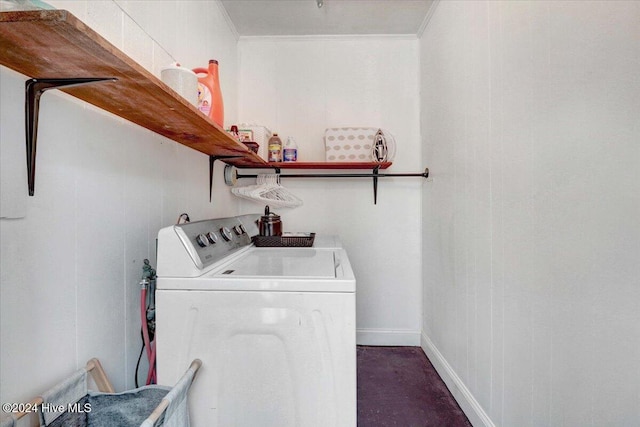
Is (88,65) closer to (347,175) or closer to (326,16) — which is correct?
(347,175)

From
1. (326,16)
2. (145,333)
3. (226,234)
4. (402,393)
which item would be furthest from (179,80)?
(402,393)

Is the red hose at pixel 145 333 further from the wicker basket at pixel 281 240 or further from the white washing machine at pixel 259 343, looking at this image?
the wicker basket at pixel 281 240

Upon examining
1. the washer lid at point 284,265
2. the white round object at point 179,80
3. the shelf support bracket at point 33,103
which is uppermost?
the white round object at point 179,80

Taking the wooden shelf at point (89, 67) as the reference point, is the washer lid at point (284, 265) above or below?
below

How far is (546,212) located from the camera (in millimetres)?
1012

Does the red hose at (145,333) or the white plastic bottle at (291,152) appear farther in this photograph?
the white plastic bottle at (291,152)

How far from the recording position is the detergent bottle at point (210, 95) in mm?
1284

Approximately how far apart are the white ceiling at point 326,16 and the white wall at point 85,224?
0.93 meters

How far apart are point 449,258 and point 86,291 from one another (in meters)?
1.85

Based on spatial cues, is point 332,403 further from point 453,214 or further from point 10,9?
point 453,214

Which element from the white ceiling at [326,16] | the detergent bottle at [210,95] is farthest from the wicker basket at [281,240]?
the white ceiling at [326,16]

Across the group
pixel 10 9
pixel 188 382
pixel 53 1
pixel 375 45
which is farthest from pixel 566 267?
pixel 375 45

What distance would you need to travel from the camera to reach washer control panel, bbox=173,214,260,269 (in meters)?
1.00

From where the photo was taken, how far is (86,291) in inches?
35.9
